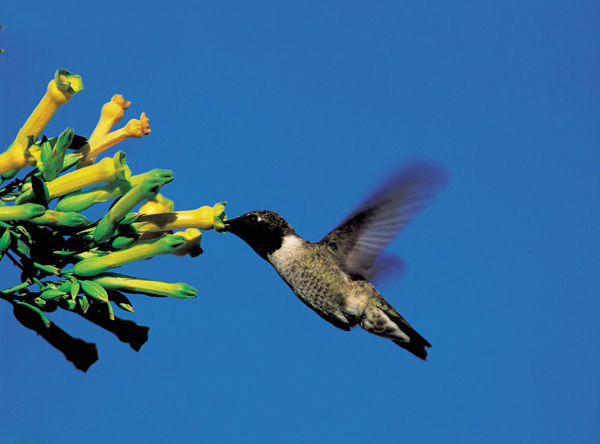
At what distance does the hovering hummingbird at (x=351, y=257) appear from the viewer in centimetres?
474

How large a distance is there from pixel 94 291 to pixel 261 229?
160 cm

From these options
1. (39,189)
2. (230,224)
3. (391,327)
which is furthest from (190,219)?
(391,327)

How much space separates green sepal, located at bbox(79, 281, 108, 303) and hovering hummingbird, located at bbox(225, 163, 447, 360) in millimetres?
1330

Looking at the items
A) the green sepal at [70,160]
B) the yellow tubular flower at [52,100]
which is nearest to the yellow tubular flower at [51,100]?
the yellow tubular flower at [52,100]

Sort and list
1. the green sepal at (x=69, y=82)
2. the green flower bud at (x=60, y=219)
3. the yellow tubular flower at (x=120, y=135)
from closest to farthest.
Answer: the green flower bud at (x=60, y=219) < the green sepal at (x=69, y=82) < the yellow tubular flower at (x=120, y=135)

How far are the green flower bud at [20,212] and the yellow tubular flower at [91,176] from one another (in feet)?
1.26

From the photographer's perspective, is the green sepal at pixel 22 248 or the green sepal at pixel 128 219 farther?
the green sepal at pixel 128 219

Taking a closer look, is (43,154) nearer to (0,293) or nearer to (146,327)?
(0,293)

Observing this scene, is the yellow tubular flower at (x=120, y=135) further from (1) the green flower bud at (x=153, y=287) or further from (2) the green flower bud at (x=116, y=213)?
(1) the green flower bud at (x=153, y=287)

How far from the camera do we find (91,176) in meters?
3.56

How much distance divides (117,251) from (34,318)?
1.79 feet

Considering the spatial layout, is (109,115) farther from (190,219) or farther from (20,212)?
(20,212)

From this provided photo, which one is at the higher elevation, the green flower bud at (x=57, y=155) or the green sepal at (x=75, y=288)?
the green flower bud at (x=57, y=155)

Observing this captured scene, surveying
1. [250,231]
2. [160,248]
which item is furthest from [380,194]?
[160,248]
